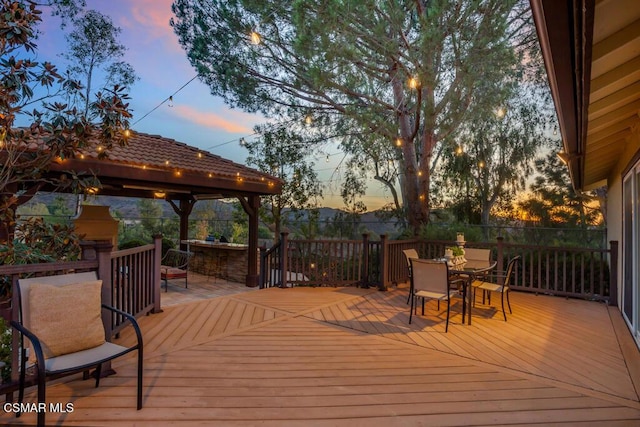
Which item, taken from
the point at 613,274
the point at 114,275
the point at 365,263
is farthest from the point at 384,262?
the point at 114,275

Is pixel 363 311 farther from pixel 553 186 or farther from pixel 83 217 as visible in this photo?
pixel 553 186

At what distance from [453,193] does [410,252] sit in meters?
7.79

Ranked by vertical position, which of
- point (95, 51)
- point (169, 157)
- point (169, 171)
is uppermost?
point (95, 51)

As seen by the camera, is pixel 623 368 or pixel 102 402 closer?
pixel 102 402

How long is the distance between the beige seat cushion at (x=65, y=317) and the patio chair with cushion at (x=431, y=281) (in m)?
3.31

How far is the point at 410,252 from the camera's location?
554cm

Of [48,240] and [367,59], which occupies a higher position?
[367,59]

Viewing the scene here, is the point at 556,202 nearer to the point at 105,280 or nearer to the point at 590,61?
the point at 590,61

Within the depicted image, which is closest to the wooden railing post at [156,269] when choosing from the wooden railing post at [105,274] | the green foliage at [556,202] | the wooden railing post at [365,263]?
the wooden railing post at [105,274]

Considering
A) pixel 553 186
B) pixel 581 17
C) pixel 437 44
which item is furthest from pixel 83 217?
pixel 553 186

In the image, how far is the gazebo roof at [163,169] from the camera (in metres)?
5.27

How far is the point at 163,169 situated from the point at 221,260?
332 centimetres

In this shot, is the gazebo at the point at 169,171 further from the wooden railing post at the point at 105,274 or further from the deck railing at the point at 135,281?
the wooden railing post at the point at 105,274

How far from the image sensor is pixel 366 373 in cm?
288
